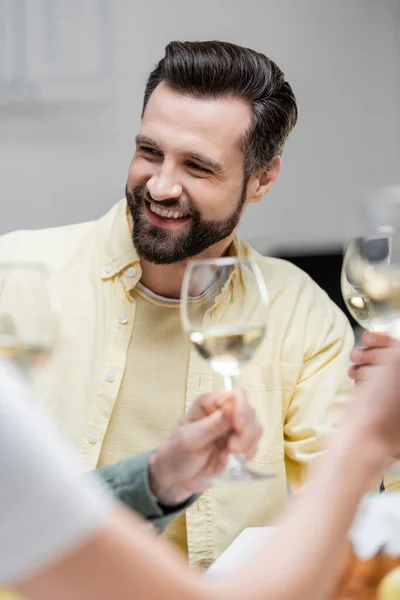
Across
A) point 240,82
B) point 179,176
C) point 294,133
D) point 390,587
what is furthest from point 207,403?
point 294,133

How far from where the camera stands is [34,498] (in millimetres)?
518

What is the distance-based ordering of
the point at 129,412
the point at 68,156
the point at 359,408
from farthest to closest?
the point at 68,156 → the point at 129,412 → the point at 359,408

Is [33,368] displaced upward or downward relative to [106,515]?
downward

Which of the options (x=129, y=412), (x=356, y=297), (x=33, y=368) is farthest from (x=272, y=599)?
(x=129, y=412)

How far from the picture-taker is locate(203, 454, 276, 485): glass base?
992 mm

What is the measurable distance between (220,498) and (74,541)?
128 centimetres

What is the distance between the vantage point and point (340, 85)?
10.9 feet

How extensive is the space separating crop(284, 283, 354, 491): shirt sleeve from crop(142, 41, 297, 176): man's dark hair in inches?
14.8

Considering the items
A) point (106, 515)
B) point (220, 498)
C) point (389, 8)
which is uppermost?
point (106, 515)

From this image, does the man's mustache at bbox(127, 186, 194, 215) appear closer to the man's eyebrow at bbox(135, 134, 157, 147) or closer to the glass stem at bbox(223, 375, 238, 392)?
the man's eyebrow at bbox(135, 134, 157, 147)

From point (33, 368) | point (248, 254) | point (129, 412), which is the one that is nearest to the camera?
point (33, 368)

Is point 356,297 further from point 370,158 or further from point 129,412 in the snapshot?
point 370,158

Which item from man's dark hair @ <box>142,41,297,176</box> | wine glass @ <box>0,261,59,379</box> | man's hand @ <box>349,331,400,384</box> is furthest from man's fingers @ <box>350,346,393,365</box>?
man's dark hair @ <box>142,41,297,176</box>

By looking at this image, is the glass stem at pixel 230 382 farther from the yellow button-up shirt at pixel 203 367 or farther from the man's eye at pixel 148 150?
the man's eye at pixel 148 150
